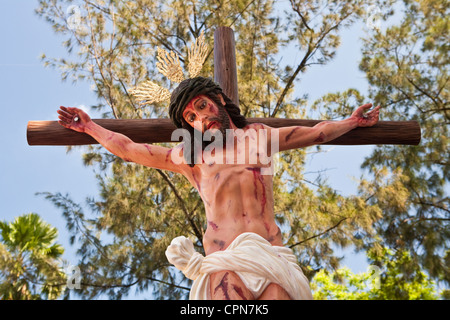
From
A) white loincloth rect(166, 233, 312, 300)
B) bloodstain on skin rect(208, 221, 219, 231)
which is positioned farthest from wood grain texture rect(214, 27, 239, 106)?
white loincloth rect(166, 233, 312, 300)

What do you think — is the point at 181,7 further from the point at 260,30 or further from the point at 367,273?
the point at 367,273

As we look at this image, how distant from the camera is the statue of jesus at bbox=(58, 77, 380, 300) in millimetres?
2588

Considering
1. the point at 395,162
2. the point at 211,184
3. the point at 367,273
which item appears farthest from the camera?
the point at 367,273

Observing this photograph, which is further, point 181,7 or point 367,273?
point 367,273

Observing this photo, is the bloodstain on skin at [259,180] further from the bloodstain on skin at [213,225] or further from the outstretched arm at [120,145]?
the outstretched arm at [120,145]

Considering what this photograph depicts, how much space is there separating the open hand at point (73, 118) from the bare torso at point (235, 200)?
869mm

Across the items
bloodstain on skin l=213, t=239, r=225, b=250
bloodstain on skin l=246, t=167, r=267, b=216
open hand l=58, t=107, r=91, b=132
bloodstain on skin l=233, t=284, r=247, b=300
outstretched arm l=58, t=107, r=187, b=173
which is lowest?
bloodstain on skin l=233, t=284, r=247, b=300

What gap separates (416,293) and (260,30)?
5.43 metres

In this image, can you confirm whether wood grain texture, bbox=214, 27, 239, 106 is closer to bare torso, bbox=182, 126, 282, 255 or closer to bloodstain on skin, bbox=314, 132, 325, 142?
bloodstain on skin, bbox=314, 132, 325, 142

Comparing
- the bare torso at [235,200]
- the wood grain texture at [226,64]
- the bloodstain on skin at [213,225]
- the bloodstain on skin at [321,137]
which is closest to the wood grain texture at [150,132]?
the bloodstain on skin at [321,137]

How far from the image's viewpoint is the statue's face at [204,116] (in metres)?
3.22

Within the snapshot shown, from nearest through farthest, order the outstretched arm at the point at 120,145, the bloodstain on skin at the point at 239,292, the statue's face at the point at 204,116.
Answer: the bloodstain on skin at the point at 239,292, the statue's face at the point at 204,116, the outstretched arm at the point at 120,145

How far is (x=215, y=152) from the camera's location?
3195 mm
